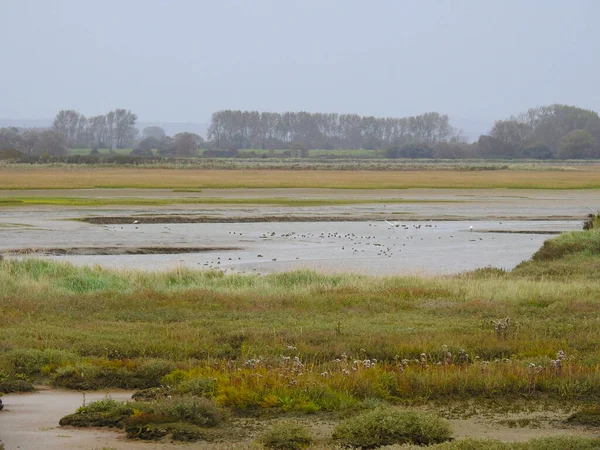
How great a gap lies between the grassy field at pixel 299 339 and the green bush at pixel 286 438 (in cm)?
106

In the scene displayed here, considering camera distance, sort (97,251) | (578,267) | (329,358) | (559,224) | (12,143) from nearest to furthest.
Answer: (329,358), (578,267), (97,251), (559,224), (12,143)

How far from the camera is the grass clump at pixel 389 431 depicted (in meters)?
8.63

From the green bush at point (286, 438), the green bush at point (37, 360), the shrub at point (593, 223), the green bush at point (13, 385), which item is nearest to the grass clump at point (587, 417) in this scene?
the green bush at point (286, 438)

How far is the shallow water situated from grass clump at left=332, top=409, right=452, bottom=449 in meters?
16.4

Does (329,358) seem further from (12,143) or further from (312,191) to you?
(12,143)

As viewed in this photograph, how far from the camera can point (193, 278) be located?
22.4 m

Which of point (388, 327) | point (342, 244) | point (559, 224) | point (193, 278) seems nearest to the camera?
point (388, 327)

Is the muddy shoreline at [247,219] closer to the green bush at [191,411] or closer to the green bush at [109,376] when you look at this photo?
the green bush at [109,376]

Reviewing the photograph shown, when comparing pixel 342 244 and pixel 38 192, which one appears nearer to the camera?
pixel 342 244

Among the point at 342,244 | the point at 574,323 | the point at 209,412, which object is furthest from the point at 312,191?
the point at 209,412

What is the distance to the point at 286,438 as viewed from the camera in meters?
8.53

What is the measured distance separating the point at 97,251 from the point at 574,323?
2109 centimetres

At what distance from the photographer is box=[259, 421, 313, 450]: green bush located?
8461mm

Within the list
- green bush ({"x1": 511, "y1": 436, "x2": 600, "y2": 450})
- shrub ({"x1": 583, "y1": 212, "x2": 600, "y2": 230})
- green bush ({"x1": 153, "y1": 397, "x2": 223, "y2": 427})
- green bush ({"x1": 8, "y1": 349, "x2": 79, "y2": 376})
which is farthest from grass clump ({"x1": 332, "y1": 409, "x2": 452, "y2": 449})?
shrub ({"x1": 583, "y1": 212, "x2": 600, "y2": 230})
